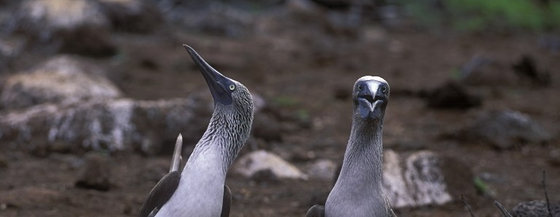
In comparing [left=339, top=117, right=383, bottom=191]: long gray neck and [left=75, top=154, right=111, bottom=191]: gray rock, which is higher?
[left=339, top=117, right=383, bottom=191]: long gray neck

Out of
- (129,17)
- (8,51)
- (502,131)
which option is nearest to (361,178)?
(502,131)

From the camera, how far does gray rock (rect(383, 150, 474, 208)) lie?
718 centimetres

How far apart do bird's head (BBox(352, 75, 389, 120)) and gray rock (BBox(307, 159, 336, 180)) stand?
13.7 ft

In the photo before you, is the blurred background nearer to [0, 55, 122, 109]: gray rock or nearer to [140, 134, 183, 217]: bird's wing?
[0, 55, 122, 109]: gray rock

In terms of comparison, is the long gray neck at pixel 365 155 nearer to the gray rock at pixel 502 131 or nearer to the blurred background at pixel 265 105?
the blurred background at pixel 265 105

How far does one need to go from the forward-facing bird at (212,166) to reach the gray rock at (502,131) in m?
5.64

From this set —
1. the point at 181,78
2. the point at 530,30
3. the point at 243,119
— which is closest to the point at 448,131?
the point at 181,78

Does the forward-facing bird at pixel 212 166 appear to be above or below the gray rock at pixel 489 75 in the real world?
above

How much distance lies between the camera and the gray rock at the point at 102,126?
9164mm

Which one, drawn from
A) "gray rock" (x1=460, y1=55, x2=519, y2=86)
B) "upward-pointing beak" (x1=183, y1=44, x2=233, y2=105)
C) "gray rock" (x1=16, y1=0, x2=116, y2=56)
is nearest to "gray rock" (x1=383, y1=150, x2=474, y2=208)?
"upward-pointing beak" (x1=183, y1=44, x2=233, y2=105)

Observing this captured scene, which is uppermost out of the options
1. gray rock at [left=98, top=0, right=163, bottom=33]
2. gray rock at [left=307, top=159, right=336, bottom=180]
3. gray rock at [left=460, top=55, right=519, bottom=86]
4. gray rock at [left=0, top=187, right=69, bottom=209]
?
gray rock at [left=0, top=187, right=69, bottom=209]

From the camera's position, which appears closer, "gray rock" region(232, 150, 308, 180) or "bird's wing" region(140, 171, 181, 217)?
"bird's wing" region(140, 171, 181, 217)

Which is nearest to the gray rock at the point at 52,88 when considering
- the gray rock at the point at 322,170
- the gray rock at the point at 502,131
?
the gray rock at the point at 322,170

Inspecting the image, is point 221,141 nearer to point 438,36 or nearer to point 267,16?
point 267,16
